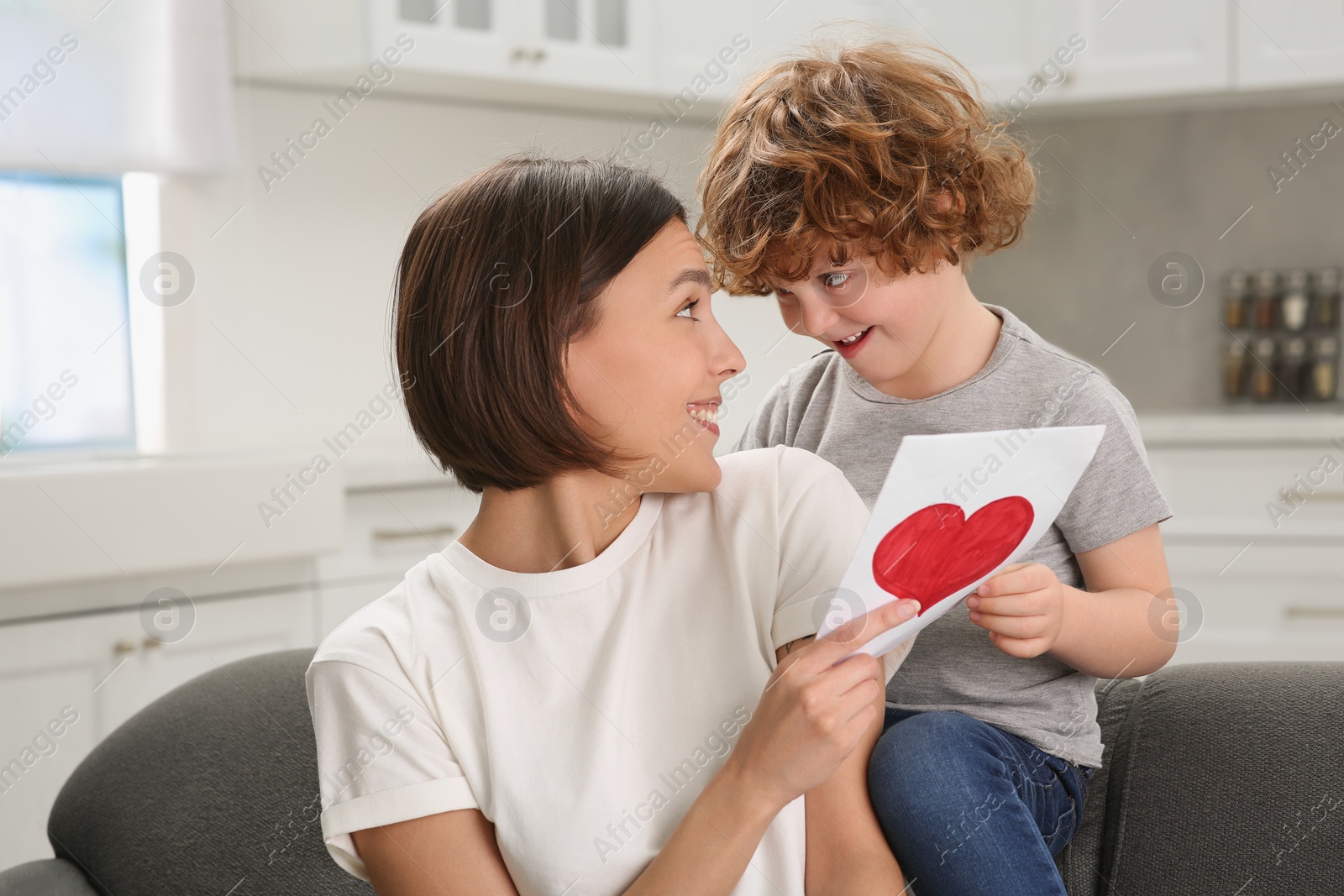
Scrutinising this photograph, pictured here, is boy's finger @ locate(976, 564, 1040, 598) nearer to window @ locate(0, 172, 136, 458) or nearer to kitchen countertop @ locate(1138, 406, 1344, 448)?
kitchen countertop @ locate(1138, 406, 1344, 448)

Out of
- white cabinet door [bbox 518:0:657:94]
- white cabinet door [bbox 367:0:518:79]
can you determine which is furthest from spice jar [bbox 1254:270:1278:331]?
white cabinet door [bbox 367:0:518:79]

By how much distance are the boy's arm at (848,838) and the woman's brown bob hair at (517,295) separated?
11.2 inches

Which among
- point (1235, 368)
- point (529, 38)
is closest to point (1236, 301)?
point (1235, 368)

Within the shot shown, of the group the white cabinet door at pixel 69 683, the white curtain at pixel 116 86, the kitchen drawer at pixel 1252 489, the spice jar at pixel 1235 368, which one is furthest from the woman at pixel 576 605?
the spice jar at pixel 1235 368

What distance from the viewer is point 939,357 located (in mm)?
1281

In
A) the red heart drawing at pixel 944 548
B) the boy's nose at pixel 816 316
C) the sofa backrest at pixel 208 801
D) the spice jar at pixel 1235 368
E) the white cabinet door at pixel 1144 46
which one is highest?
the white cabinet door at pixel 1144 46

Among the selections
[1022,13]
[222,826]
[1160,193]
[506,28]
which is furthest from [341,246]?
[1160,193]

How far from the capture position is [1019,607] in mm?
992

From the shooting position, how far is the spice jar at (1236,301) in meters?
3.50

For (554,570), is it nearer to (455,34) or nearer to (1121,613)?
(1121,613)

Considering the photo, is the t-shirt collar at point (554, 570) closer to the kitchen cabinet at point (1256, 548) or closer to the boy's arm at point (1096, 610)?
the boy's arm at point (1096, 610)

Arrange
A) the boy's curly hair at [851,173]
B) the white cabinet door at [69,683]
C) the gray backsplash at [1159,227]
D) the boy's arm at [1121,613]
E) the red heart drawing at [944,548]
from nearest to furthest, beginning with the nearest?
the red heart drawing at [944,548]
the boy's arm at [1121,613]
the boy's curly hair at [851,173]
the white cabinet door at [69,683]
the gray backsplash at [1159,227]

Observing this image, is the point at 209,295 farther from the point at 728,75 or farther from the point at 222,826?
the point at 222,826

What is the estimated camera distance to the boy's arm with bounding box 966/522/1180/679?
3.27 ft
